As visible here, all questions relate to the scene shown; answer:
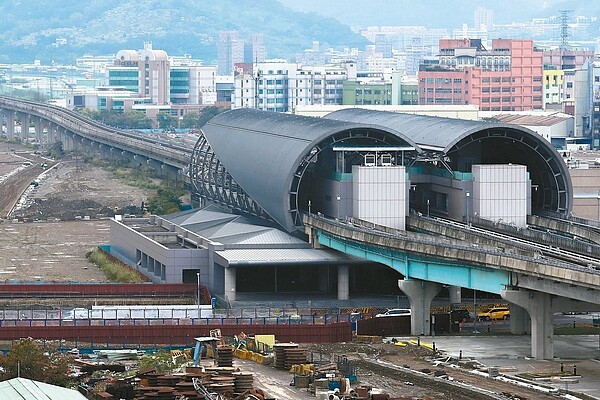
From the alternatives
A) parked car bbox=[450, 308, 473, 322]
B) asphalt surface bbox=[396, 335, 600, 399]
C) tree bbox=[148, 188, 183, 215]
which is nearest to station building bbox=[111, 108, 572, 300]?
parked car bbox=[450, 308, 473, 322]

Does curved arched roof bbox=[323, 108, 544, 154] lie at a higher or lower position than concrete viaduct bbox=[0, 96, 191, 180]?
higher

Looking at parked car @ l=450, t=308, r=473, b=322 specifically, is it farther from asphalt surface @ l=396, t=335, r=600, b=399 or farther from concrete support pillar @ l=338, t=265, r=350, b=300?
concrete support pillar @ l=338, t=265, r=350, b=300

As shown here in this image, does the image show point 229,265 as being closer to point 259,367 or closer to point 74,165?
point 259,367

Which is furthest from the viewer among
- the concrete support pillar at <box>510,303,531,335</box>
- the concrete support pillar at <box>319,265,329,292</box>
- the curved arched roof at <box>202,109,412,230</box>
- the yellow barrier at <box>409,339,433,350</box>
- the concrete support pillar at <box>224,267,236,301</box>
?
the curved arched roof at <box>202,109,412,230</box>

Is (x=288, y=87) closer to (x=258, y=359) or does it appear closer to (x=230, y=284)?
(x=230, y=284)

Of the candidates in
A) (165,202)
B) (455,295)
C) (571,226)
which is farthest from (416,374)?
(165,202)

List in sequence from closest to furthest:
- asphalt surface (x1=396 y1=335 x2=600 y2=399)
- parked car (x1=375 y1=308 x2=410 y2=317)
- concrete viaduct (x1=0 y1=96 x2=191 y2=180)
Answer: asphalt surface (x1=396 y1=335 x2=600 y2=399) < parked car (x1=375 y1=308 x2=410 y2=317) < concrete viaduct (x1=0 y1=96 x2=191 y2=180)

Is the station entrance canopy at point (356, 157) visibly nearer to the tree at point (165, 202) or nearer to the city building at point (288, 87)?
the tree at point (165, 202)

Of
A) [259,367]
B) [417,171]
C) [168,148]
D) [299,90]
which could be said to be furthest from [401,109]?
[259,367]

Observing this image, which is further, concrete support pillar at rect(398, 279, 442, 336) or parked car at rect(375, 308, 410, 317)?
parked car at rect(375, 308, 410, 317)
